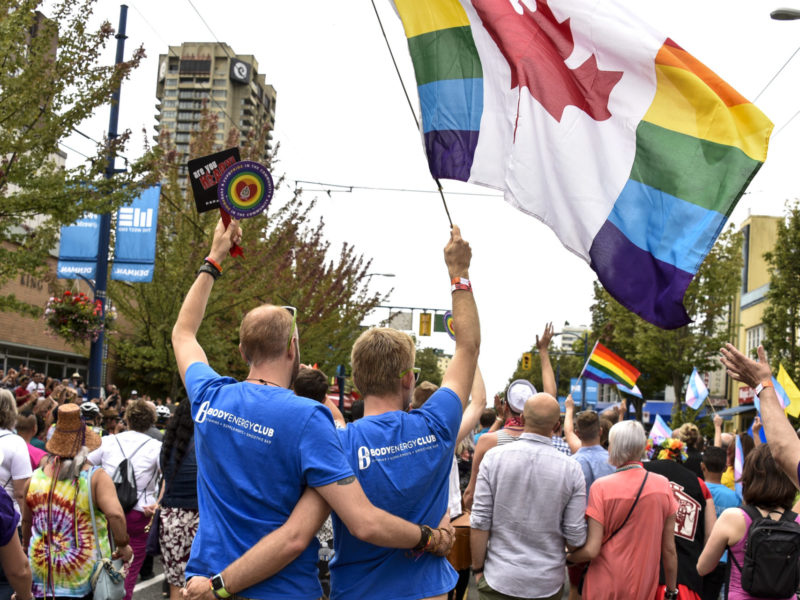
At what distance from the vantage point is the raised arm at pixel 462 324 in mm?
3414

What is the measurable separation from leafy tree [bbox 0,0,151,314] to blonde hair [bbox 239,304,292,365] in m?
9.78

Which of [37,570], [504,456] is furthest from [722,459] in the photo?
[37,570]

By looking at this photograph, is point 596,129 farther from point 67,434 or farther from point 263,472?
point 67,434

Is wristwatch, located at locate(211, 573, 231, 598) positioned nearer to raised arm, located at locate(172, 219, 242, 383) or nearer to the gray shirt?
raised arm, located at locate(172, 219, 242, 383)

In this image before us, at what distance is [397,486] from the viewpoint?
321 centimetres

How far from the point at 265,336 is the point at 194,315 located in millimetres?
541

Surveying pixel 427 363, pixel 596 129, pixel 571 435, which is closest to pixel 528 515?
pixel 596 129

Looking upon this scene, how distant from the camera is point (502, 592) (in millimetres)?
5059

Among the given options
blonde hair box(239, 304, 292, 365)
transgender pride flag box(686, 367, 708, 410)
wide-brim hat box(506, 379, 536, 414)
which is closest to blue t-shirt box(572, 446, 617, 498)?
wide-brim hat box(506, 379, 536, 414)

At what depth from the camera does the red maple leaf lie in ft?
16.1

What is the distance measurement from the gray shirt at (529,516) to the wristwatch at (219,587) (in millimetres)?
2552

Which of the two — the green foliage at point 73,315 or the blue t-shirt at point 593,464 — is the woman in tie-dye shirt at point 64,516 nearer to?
the blue t-shirt at point 593,464

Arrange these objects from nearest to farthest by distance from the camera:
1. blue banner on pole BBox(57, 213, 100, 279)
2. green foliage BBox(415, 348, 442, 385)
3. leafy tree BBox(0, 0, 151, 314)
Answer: leafy tree BBox(0, 0, 151, 314) → blue banner on pole BBox(57, 213, 100, 279) → green foliage BBox(415, 348, 442, 385)

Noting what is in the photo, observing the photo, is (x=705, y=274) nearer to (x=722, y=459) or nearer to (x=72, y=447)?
(x=722, y=459)
